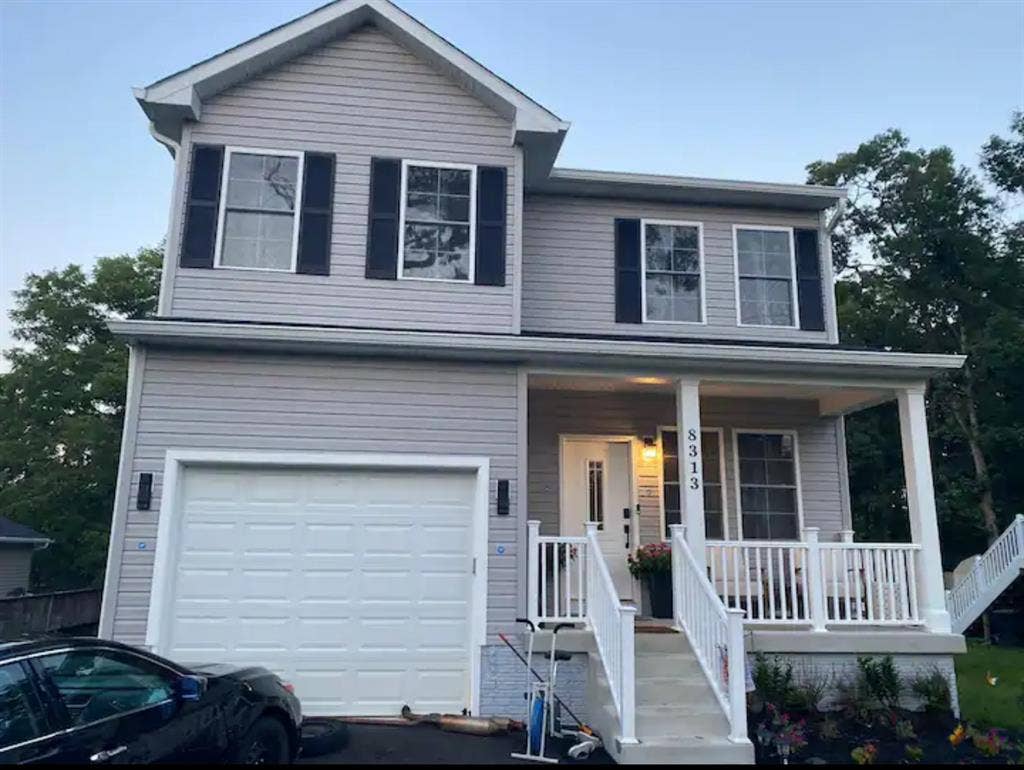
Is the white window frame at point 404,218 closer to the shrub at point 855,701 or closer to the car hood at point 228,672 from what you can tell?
the car hood at point 228,672

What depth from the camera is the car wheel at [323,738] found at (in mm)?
5992

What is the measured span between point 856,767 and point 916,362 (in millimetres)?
4426

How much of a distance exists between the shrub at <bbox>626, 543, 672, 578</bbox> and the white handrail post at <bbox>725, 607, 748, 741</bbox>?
7.44ft

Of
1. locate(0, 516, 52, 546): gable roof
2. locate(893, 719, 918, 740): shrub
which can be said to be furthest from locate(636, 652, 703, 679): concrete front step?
locate(0, 516, 52, 546): gable roof

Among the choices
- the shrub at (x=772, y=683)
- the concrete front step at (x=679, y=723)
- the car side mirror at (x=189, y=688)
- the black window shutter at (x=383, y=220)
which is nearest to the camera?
the car side mirror at (x=189, y=688)

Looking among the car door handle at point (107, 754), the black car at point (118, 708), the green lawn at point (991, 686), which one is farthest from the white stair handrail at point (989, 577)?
the car door handle at point (107, 754)

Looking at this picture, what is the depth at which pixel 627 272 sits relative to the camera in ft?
33.0

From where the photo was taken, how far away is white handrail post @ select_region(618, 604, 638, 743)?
232 inches

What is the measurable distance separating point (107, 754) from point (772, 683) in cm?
579

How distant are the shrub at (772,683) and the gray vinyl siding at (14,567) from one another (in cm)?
1983

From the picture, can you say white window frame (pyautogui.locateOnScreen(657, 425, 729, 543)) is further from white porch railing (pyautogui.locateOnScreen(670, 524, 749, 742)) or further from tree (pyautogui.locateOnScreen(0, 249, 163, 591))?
tree (pyautogui.locateOnScreen(0, 249, 163, 591))

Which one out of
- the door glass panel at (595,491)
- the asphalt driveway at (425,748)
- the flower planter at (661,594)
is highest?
the door glass panel at (595,491)

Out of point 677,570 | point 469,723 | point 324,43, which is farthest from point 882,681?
point 324,43

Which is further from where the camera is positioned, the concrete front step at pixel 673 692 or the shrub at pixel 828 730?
the shrub at pixel 828 730
